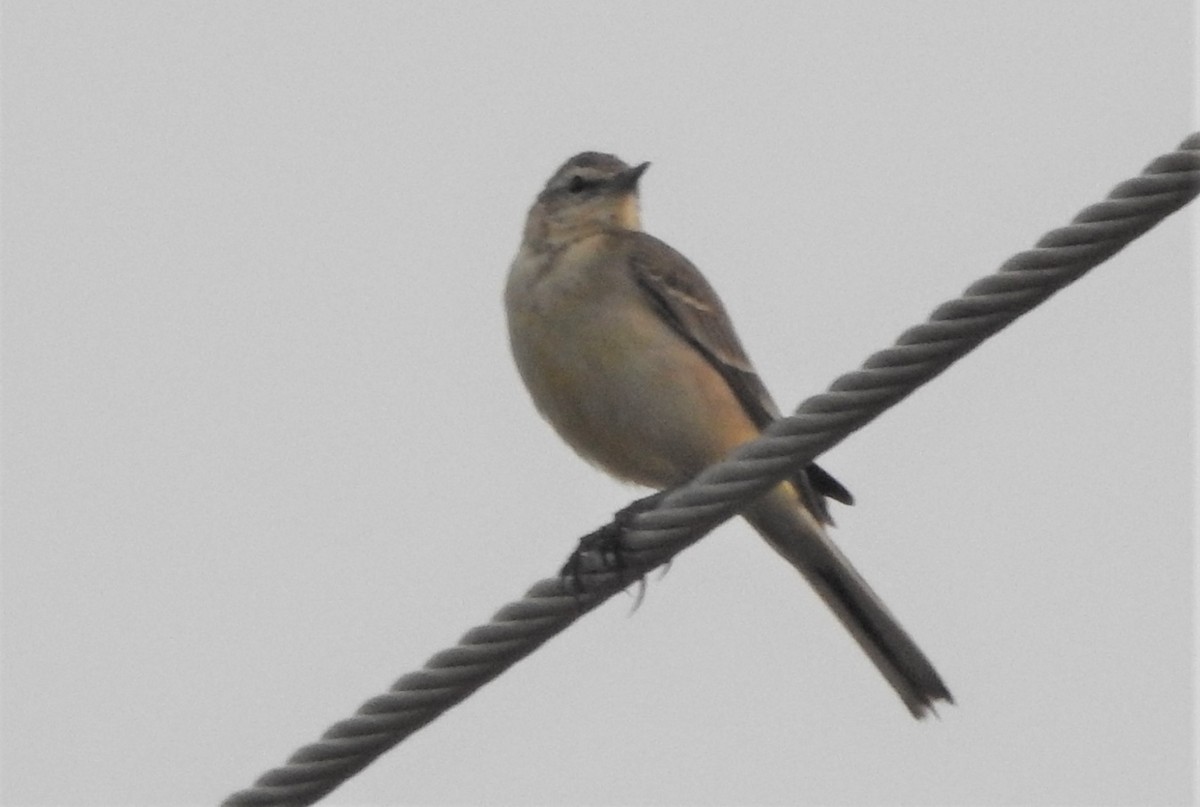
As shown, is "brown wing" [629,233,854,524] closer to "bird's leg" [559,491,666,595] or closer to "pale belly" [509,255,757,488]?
"pale belly" [509,255,757,488]

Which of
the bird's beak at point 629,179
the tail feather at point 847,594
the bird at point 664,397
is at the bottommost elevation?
the tail feather at point 847,594

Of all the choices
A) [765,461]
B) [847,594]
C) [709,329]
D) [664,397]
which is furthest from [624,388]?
[765,461]

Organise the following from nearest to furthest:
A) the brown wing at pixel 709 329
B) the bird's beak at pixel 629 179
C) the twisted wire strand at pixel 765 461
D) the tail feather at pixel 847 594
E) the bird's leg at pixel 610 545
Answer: the twisted wire strand at pixel 765 461
the bird's leg at pixel 610 545
the tail feather at pixel 847 594
the brown wing at pixel 709 329
the bird's beak at pixel 629 179

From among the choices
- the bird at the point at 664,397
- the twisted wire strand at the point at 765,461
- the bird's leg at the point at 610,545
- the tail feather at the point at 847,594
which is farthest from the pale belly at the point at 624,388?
the twisted wire strand at the point at 765,461

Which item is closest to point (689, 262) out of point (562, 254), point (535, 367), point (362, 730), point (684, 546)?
point (562, 254)

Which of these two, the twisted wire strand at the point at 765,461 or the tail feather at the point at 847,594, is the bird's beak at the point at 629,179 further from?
the twisted wire strand at the point at 765,461

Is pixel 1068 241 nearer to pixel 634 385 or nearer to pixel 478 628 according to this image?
pixel 478 628

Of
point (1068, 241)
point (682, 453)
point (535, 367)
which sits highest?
point (535, 367)
